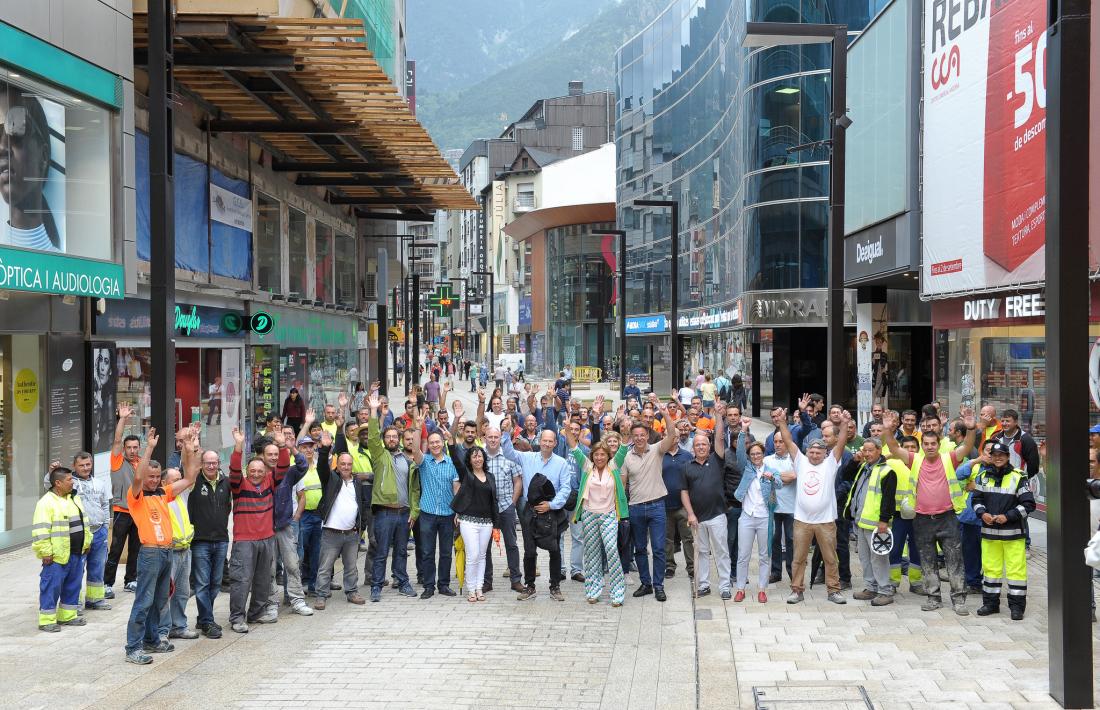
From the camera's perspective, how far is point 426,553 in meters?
11.5

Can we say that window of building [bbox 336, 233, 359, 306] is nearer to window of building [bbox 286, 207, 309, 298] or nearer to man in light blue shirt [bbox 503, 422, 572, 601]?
window of building [bbox 286, 207, 309, 298]

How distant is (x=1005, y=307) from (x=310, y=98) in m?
12.7

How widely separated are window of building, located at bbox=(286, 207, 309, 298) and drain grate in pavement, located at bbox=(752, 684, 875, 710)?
2229cm

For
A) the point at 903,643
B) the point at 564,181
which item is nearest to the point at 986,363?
the point at 903,643

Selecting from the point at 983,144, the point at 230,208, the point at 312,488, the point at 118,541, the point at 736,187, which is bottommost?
the point at 118,541

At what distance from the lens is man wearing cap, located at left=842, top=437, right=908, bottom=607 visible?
10.6 metres

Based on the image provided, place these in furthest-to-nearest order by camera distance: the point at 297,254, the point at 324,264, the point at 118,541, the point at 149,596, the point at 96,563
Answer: the point at 324,264 → the point at 297,254 → the point at 118,541 → the point at 96,563 → the point at 149,596

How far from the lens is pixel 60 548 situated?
31.8 ft

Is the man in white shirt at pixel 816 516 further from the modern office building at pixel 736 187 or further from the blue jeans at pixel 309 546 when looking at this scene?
the modern office building at pixel 736 187

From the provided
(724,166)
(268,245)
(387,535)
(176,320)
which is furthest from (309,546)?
(724,166)

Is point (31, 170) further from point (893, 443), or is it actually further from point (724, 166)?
point (724, 166)

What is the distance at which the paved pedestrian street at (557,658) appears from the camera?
25.8 ft

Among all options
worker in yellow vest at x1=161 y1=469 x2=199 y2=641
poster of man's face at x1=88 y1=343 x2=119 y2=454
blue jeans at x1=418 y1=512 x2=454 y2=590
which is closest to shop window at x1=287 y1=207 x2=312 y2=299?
poster of man's face at x1=88 y1=343 x2=119 y2=454

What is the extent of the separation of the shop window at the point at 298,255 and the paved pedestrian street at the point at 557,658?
1812 centimetres
